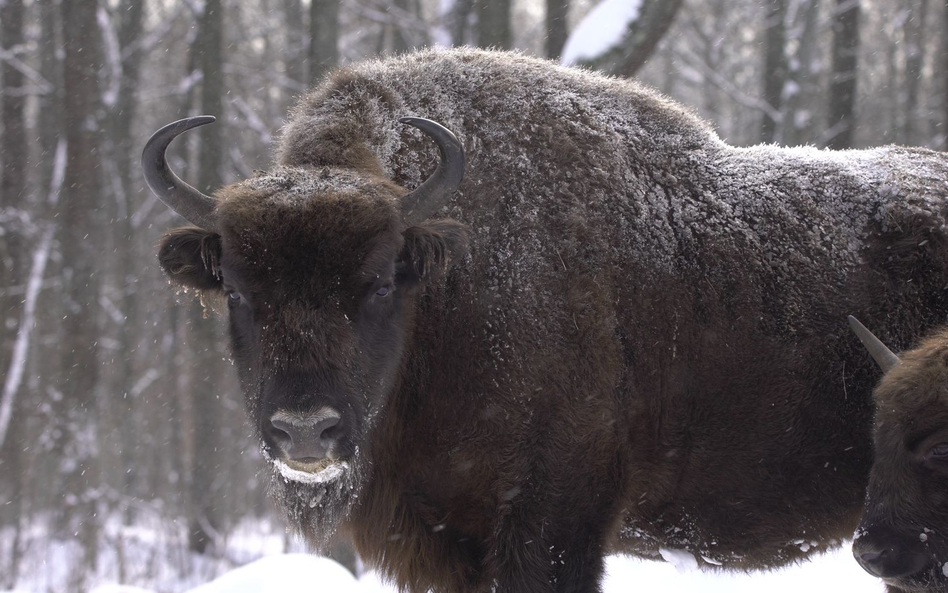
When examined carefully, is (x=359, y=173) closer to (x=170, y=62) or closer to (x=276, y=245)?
(x=276, y=245)

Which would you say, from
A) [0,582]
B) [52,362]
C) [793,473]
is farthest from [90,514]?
[793,473]

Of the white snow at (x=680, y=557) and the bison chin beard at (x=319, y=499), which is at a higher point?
the bison chin beard at (x=319, y=499)

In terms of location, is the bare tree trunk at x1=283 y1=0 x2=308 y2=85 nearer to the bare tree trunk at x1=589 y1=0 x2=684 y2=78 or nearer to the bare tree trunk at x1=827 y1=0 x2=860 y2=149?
the bare tree trunk at x1=589 y1=0 x2=684 y2=78

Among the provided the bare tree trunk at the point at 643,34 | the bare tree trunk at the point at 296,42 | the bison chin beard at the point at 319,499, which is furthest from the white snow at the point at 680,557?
the bare tree trunk at the point at 296,42

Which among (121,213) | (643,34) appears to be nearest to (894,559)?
(643,34)

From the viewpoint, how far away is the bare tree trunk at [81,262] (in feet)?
37.3

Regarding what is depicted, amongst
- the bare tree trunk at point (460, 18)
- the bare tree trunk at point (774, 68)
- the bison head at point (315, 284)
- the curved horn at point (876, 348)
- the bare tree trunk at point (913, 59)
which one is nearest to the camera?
the bison head at point (315, 284)

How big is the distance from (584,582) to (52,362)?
14.4m

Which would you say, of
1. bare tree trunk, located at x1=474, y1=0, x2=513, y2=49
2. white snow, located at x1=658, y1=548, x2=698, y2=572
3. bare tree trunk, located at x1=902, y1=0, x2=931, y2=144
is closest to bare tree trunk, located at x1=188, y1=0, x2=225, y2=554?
bare tree trunk, located at x1=474, y1=0, x2=513, y2=49

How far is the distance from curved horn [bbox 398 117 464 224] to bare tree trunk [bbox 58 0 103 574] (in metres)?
8.67

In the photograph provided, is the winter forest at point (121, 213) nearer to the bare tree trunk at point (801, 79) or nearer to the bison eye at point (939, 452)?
the bare tree trunk at point (801, 79)

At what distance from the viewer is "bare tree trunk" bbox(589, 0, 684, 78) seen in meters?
9.55

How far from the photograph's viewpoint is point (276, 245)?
12.6 feet

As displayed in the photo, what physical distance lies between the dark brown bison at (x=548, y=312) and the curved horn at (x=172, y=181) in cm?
2
